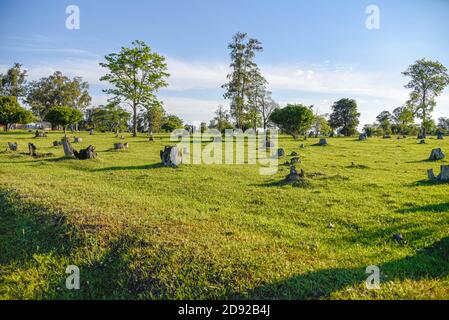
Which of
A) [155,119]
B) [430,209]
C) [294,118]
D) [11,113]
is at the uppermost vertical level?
[155,119]

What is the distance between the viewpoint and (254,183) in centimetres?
1381

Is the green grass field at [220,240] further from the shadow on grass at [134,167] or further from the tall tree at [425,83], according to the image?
the tall tree at [425,83]

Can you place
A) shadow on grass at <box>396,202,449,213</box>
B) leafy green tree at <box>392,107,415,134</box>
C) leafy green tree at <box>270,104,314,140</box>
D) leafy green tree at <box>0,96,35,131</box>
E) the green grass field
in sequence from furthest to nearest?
1. leafy green tree at <box>392,107,415,134</box>
2. leafy green tree at <box>0,96,35,131</box>
3. leafy green tree at <box>270,104,314,140</box>
4. shadow on grass at <box>396,202,449,213</box>
5. the green grass field

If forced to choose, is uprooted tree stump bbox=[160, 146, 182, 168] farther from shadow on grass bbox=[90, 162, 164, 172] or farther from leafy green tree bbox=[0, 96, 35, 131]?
leafy green tree bbox=[0, 96, 35, 131]

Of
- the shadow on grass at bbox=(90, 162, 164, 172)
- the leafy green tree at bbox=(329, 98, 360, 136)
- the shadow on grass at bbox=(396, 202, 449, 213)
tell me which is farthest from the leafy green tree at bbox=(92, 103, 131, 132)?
the leafy green tree at bbox=(329, 98, 360, 136)

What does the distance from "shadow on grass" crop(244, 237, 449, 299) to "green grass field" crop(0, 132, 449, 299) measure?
0.8 inches

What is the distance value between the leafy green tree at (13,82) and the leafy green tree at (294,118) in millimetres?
73139

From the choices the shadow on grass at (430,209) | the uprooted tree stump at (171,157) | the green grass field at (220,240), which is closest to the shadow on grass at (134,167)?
the uprooted tree stump at (171,157)

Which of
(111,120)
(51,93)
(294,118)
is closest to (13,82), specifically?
(51,93)

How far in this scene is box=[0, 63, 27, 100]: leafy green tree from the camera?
7481cm

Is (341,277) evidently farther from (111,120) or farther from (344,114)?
(344,114)

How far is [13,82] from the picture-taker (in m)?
75.8

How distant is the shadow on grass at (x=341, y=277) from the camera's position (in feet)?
16.6

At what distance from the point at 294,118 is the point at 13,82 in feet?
253
